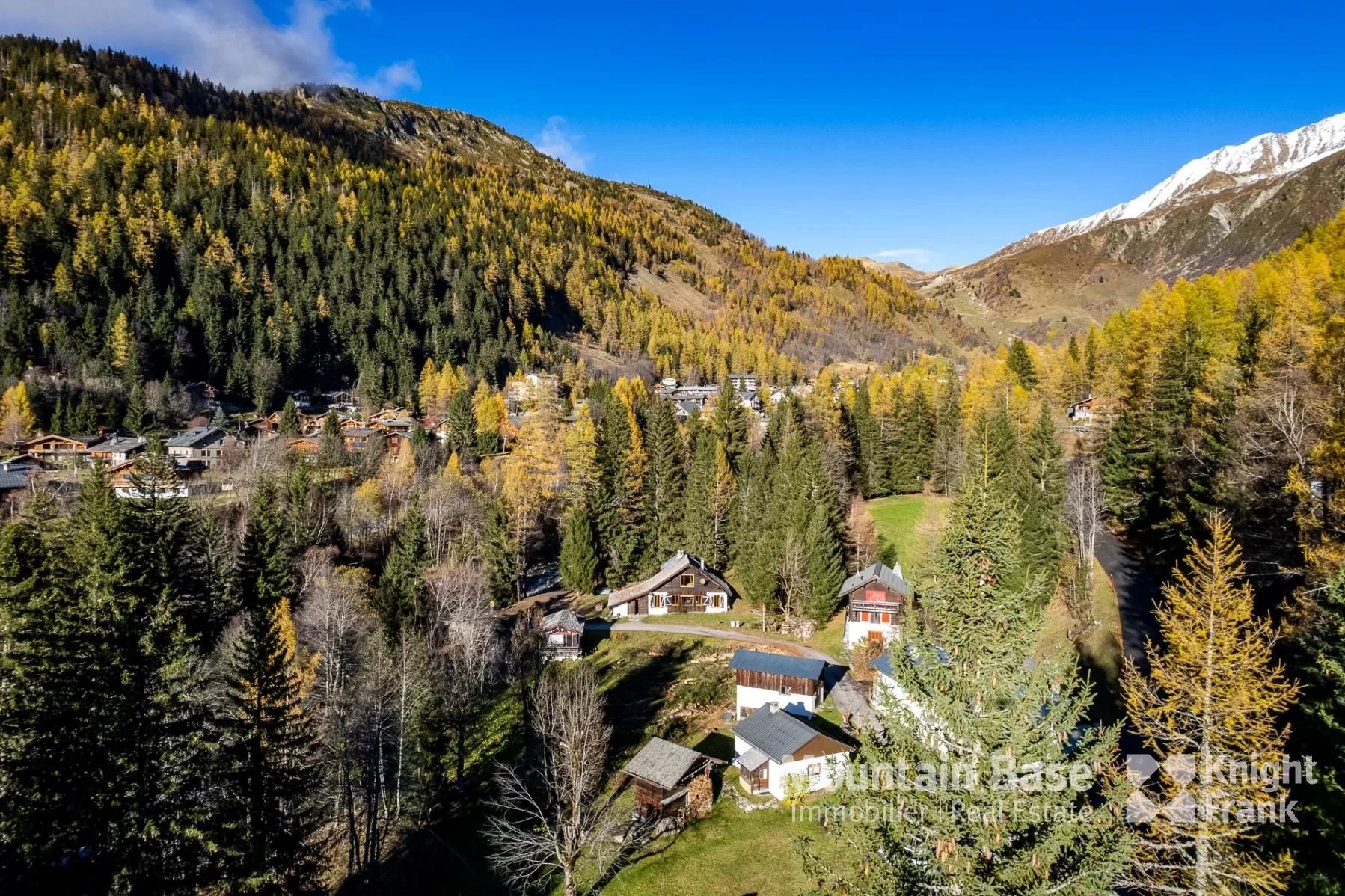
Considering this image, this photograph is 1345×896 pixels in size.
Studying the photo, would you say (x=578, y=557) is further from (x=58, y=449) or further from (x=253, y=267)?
(x=253, y=267)

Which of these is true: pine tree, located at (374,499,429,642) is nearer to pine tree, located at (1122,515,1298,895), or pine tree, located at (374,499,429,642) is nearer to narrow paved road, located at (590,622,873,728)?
narrow paved road, located at (590,622,873,728)

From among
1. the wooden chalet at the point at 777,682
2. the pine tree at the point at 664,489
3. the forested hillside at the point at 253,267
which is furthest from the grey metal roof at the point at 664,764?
the forested hillside at the point at 253,267

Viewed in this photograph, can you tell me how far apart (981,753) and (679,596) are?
45443mm

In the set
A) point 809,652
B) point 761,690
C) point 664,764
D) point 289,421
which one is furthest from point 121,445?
point 809,652

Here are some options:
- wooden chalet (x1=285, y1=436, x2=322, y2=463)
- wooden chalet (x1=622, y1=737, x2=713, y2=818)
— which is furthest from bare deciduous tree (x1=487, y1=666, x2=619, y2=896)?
wooden chalet (x1=285, y1=436, x2=322, y2=463)

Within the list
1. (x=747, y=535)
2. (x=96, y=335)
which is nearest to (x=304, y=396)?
(x=96, y=335)

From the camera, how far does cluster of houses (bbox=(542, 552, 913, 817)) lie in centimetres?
3119

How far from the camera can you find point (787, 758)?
1224 inches

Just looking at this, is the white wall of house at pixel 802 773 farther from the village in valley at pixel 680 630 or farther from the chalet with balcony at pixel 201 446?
the chalet with balcony at pixel 201 446

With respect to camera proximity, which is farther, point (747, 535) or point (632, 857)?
point (747, 535)

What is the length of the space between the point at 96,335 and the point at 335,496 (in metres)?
61.2

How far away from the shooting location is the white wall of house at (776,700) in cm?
3684

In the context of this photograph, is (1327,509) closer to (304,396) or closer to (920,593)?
(920,593)

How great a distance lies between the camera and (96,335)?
297ft
